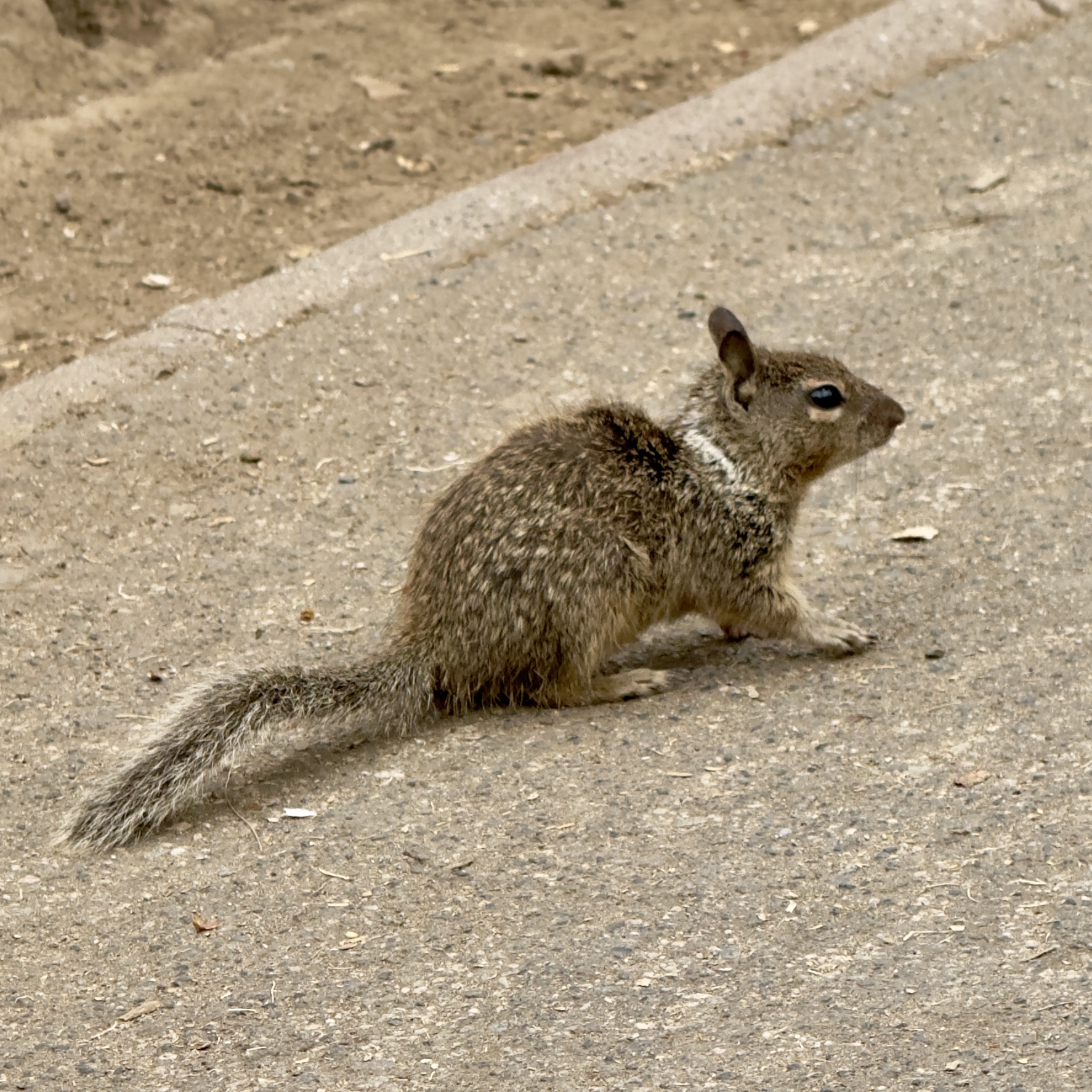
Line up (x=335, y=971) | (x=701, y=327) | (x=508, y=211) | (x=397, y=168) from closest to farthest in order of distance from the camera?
(x=335, y=971) → (x=701, y=327) → (x=508, y=211) → (x=397, y=168)

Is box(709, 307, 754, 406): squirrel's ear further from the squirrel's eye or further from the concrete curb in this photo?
the concrete curb

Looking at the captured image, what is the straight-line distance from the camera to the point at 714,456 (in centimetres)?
510

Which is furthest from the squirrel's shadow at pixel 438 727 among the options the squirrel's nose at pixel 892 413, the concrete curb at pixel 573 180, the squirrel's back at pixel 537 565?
the concrete curb at pixel 573 180

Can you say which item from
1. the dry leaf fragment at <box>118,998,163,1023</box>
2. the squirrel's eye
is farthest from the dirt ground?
the dry leaf fragment at <box>118,998,163,1023</box>

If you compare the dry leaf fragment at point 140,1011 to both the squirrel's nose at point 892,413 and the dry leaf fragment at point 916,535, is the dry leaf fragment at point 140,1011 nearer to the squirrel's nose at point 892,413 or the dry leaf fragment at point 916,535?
the squirrel's nose at point 892,413

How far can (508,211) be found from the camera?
7457 millimetres

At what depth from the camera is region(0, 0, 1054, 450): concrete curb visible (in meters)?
6.62

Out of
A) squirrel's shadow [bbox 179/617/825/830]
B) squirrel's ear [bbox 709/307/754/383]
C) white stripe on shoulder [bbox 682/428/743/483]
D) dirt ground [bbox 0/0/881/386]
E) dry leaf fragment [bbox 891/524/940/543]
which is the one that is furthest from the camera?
dirt ground [bbox 0/0/881/386]

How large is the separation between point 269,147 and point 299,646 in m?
3.50

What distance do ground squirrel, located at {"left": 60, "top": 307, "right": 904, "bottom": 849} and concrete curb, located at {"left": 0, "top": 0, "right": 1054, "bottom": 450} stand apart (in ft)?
7.11

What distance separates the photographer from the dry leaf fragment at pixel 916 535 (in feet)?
18.2

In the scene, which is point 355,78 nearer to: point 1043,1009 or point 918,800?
point 918,800

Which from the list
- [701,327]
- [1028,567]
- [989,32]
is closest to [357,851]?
[1028,567]

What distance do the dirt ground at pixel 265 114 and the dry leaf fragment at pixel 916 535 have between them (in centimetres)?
303
